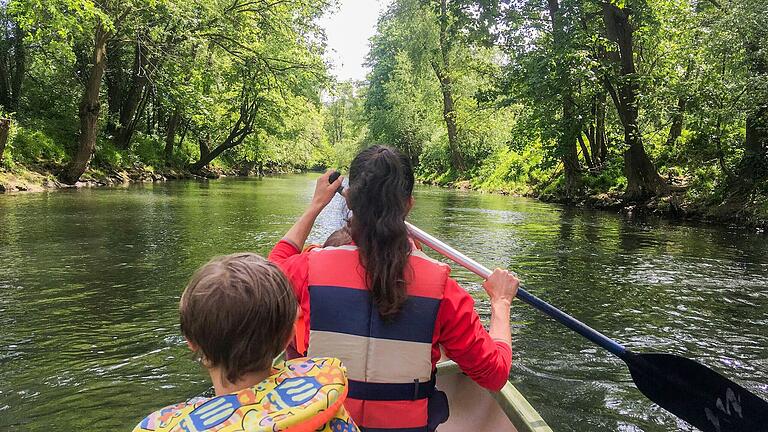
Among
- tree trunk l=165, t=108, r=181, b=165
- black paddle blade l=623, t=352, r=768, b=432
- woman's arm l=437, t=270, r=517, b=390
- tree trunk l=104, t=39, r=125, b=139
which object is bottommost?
black paddle blade l=623, t=352, r=768, b=432

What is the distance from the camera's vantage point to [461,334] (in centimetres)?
176

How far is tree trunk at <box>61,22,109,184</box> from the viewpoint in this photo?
1465 centimetres

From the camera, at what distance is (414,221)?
1159 centimetres

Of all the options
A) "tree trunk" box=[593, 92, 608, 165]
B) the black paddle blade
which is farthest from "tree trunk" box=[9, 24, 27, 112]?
the black paddle blade

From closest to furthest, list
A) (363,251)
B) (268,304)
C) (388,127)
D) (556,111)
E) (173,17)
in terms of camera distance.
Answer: (268,304) → (363,251) → (173,17) → (556,111) → (388,127)

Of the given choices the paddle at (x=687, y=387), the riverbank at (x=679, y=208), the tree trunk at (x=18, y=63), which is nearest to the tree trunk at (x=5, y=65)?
the tree trunk at (x=18, y=63)

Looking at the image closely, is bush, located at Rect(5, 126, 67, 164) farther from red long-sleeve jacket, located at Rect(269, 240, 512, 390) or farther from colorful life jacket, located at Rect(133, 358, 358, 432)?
colorful life jacket, located at Rect(133, 358, 358, 432)

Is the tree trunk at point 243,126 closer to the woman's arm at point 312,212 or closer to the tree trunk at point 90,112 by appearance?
the tree trunk at point 90,112

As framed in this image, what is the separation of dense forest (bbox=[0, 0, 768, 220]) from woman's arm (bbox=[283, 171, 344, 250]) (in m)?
10.1

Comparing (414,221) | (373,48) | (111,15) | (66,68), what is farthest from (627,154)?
(373,48)

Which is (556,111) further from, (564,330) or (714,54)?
(564,330)

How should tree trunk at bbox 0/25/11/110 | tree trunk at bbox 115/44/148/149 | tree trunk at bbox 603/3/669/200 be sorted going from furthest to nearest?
tree trunk at bbox 115/44/148/149 < tree trunk at bbox 0/25/11/110 < tree trunk at bbox 603/3/669/200

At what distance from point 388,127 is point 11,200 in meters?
24.1

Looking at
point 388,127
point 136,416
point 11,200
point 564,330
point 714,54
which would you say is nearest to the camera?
point 136,416
